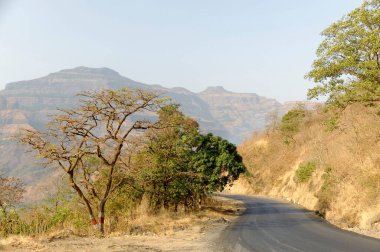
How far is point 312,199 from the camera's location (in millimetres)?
40750

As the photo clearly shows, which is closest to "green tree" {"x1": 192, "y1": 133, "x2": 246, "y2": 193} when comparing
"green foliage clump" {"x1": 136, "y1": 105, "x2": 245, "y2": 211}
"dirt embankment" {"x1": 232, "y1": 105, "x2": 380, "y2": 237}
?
"green foliage clump" {"x1": 136, "y1": 105, "x2": 245, "y2": 211}

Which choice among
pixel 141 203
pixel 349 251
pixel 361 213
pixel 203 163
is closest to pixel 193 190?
pixel 203 163

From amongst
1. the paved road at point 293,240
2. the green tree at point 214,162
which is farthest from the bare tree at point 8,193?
the green tree at point 214,162

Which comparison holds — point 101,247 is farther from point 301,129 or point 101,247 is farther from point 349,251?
point 301,129

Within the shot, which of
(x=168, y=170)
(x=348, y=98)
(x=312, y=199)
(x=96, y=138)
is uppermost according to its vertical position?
(x=348, y=98)

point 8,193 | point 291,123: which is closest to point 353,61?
point 8,193

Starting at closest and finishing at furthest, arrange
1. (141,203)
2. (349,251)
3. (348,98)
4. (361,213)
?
(349,251)
(361,213)
(348,98)
(141,203)

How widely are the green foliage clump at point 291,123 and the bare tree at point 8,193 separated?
64339 millimetres

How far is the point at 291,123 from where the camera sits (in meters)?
82.2

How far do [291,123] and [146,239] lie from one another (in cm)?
6787

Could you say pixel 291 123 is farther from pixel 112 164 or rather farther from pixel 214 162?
pixel 112 164

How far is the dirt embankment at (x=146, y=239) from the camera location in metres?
15.7

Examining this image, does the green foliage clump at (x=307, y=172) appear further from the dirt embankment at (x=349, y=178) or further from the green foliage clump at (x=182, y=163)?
the green foliage clump at (x=182, y=163)

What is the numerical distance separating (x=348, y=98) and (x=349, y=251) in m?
14.6
